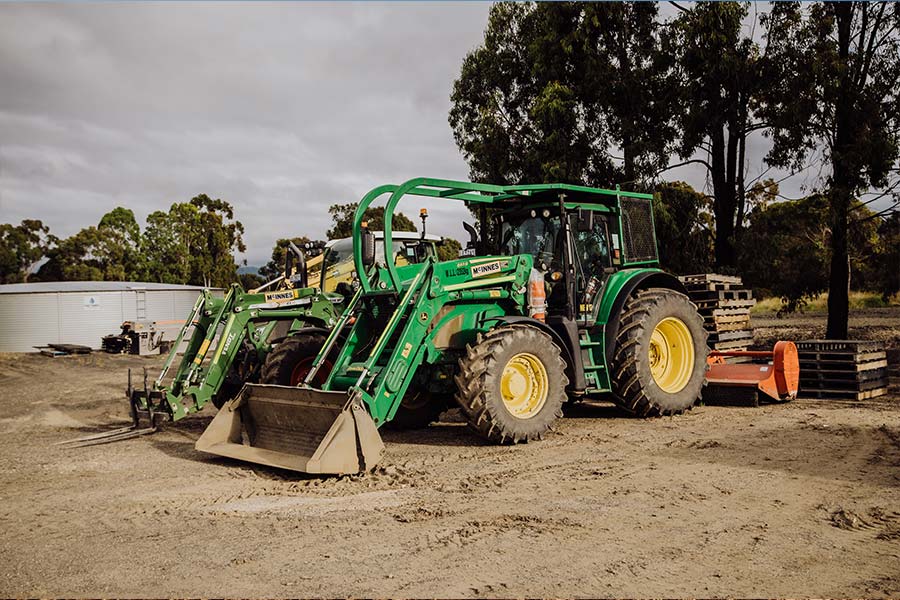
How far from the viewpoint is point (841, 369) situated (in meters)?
10.4

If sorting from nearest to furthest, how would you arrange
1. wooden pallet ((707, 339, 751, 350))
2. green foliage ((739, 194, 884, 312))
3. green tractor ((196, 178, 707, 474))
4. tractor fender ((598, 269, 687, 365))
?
1. green tractor ((196, 178, 707, 474))
2. tractor fender ((598, 269, 687, 365))
3. wooden pallet ((707, 339, 751, 350))
4. green foliage ((739, 194, 884, 312))

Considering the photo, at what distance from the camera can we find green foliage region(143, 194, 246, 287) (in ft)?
153

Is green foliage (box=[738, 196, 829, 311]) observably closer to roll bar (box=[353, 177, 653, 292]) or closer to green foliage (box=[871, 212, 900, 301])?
green foliage (box=[871, 212, 900, 301])

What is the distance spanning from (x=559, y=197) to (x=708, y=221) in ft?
35.2

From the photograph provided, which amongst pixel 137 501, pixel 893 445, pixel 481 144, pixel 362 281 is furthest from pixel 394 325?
pixel 481 144

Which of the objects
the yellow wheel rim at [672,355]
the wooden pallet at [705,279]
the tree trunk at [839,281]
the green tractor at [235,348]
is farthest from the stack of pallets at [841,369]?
the green tractor at [235,348]

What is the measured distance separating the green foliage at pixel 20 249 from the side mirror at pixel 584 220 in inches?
2069

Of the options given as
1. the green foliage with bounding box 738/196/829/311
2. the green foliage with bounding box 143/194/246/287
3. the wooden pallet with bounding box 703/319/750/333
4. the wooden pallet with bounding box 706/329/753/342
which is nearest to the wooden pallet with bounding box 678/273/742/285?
the wooden pallet with bounding box 703/319/750/333

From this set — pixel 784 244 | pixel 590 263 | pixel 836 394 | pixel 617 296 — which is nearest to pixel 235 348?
pixel 590 263

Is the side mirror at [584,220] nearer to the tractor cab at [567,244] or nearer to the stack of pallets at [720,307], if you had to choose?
the tractor cab at [567,244]

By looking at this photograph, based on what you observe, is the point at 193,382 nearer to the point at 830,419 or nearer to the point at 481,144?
the point at 830,419

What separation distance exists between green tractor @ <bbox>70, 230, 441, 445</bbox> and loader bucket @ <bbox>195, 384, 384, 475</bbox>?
1.60 metres

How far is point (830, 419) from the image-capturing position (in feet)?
28.6

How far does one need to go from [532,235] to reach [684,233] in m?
9.42
